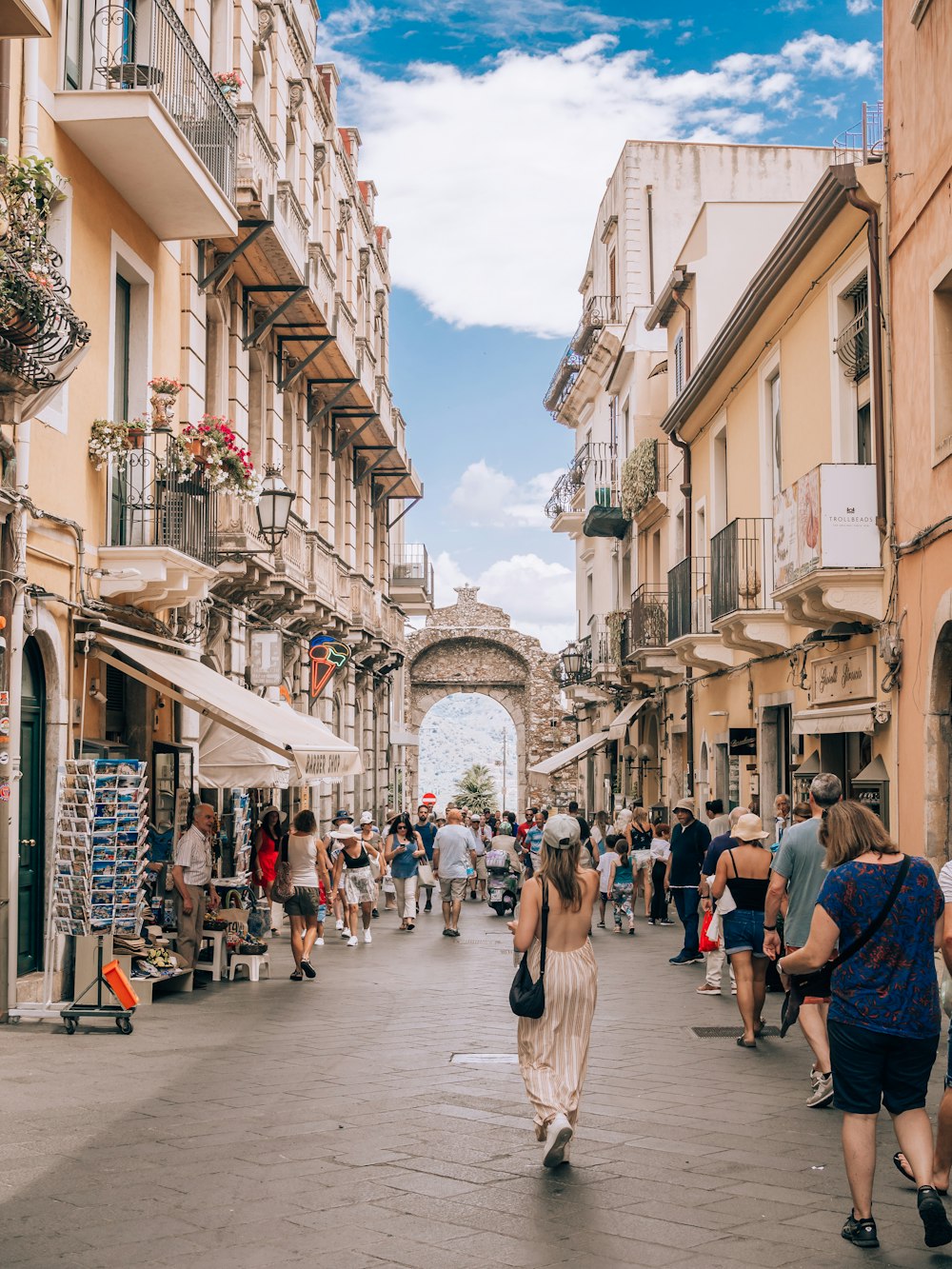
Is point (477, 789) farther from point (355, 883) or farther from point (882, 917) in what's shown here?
point (882, 917)

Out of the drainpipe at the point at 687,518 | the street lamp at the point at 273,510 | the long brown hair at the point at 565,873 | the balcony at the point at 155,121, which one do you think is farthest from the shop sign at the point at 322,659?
the long brown hair at the point at 565,873

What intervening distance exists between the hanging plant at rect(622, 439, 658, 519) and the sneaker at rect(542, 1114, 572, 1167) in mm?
21551

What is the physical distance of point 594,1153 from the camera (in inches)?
264

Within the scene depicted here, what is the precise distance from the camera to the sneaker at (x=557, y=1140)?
20.7 ft

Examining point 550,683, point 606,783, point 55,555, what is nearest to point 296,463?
point 55,555

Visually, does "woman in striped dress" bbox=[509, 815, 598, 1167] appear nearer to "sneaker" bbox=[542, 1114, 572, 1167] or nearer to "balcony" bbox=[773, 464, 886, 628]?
"sneaker" bbox=[542, 1114, 572, 1167]

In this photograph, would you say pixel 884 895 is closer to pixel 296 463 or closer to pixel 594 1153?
pixel 594 1153

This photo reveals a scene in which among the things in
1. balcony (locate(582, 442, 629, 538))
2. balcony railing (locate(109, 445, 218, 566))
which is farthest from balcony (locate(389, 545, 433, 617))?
balcony railing (locate(109, 445, 218, 566))

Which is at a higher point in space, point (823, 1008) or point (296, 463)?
point (296, 463)

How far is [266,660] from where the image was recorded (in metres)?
19.1

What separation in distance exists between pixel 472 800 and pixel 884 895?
45.5 metres

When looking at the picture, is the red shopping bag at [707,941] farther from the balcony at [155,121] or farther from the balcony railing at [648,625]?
the balcony railing at [648,625]

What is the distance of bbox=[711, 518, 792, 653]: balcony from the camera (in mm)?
17219

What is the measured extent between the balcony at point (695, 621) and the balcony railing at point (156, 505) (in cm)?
882
